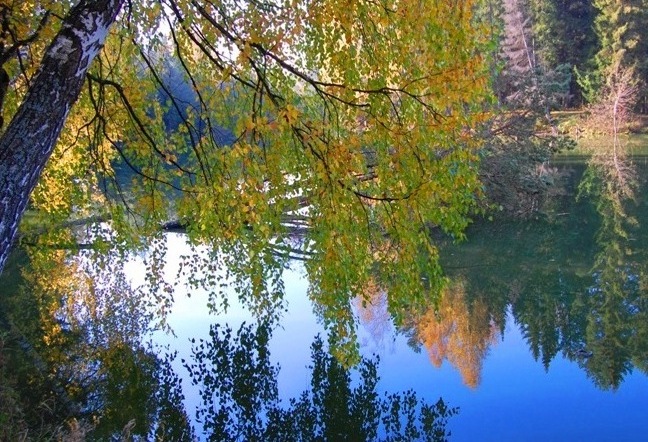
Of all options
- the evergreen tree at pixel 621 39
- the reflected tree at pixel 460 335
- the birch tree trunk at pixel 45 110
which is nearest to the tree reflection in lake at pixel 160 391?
the reflected tree at pixel 460 335

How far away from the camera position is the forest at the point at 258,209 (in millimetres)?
3426

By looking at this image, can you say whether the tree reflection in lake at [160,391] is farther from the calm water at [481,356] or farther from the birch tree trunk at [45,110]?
the birch tree trunk at [45,110]

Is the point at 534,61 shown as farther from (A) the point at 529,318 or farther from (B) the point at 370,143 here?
(B) the point at 370,143

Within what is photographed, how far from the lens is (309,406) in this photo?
22.5ft

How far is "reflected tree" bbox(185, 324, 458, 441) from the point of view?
250 inches

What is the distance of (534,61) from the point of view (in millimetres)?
36625

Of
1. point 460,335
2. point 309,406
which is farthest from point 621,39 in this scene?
point 309,406

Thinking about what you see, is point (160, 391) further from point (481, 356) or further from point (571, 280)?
point (571, 280)

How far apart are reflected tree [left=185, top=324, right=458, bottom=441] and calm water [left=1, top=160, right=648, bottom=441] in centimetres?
3

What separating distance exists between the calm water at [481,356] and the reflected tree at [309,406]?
27 millimetres

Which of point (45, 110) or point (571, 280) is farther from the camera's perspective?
point (571, 280)

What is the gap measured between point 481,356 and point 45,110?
267 inches

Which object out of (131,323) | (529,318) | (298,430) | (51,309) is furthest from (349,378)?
(51,309)

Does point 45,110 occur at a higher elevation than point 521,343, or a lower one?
lower
